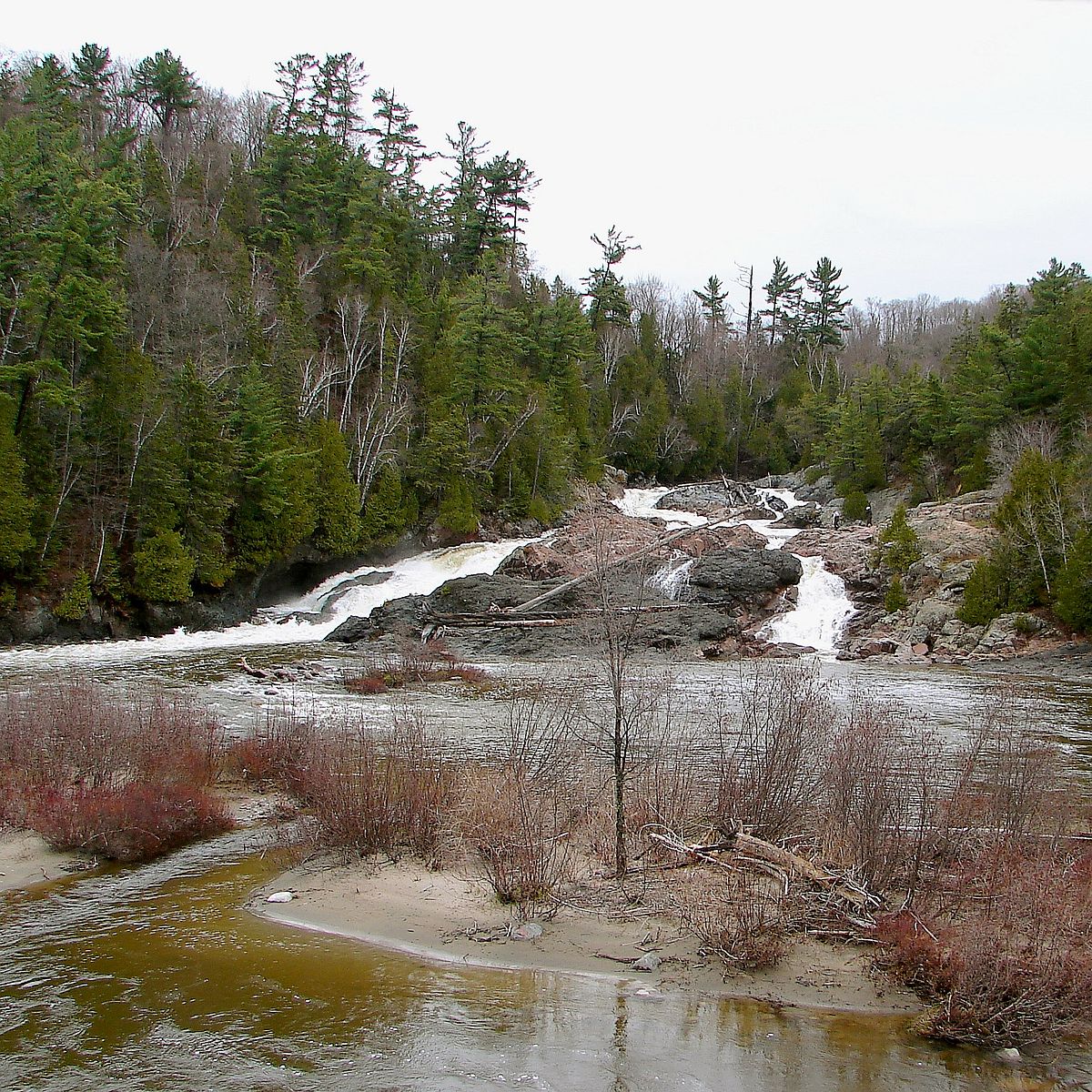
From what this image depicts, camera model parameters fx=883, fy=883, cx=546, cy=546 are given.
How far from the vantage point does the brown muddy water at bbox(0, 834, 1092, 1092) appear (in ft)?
18.5

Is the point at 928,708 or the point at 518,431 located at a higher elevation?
the point at 518,431

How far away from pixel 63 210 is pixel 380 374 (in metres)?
19.7

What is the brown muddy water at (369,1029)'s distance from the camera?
5.64 meters

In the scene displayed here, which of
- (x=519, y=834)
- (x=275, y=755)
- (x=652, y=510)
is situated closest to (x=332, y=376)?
(x=652, y=510)

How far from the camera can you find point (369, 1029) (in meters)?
6.23

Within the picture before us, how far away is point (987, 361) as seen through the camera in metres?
49.6

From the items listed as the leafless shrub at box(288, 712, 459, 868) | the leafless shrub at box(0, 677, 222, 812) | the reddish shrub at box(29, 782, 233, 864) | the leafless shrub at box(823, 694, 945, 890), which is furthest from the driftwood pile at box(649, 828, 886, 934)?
the leafless shrub at box(0, 677, 222, 812)

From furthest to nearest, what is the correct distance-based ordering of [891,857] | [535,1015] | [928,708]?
1. [928,708]
2. [891,857]
3. [535,1015]

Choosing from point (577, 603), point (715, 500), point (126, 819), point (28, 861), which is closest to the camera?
point (28, 861)

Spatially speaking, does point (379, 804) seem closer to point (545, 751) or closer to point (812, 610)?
point (545, 751)

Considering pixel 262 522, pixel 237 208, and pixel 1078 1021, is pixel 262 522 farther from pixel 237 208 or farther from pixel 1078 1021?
pixel 1078 1021

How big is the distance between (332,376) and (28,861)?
42.5 metres

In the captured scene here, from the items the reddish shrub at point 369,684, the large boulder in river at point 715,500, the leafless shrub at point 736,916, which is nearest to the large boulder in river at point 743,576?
the reddish shrub at point 369,684

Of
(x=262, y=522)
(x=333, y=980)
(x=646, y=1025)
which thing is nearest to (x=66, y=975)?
(x=333, y=980)
